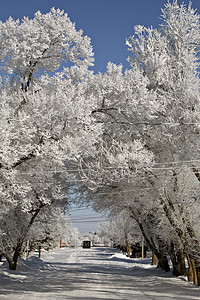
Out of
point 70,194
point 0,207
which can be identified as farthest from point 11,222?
point 0,207

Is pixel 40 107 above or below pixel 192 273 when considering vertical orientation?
above

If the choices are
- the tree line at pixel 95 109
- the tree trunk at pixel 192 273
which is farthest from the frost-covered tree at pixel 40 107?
the tree trunk at pixel 192 273

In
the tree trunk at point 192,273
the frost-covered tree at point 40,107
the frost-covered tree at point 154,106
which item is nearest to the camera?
the frost-covered tree at point 40,107

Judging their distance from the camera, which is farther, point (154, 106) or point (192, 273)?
point (192, 273)

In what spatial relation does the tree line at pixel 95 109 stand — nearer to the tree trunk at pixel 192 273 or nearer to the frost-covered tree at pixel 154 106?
the frost-covered tree at pixel 154 106

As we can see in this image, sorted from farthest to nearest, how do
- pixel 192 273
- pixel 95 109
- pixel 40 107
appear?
1. pixel 192 273
2. pixel 95 109
3. pixel 40 107

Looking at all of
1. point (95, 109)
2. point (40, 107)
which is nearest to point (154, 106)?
point (95, 109)

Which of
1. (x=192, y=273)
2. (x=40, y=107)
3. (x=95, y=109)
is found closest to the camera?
(x=40, y=107)

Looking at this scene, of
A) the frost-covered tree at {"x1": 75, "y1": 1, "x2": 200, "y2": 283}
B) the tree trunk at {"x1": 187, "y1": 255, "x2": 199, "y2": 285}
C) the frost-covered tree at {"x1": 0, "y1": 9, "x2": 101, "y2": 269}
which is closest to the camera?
the frost-covered tree at {"x1": 0, "y1": 9, "x2": 101, "y2": 269}

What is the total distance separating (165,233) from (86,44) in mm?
10867

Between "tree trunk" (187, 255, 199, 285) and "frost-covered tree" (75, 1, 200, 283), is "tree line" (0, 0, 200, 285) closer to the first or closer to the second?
"frost-covered tree" (75, 1, 200, 283)

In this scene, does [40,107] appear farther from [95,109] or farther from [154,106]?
[154,106]

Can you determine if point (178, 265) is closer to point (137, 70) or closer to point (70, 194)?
point (70, 194)

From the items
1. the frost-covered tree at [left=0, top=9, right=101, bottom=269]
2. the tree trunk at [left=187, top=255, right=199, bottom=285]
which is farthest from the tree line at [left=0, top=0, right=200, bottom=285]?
the tree trunk at [left=187, top=255, right=199, bottom=285]
